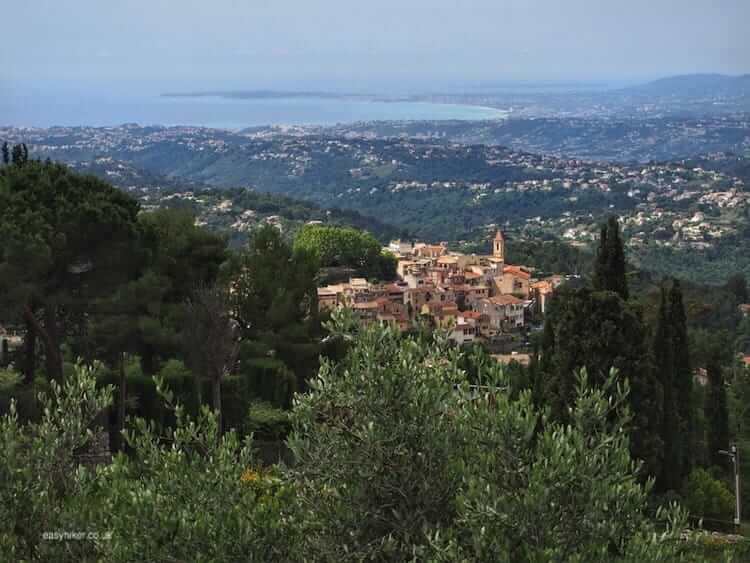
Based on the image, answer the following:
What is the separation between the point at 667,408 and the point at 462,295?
1055 inches

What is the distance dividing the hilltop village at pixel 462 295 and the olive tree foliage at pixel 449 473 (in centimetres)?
2665

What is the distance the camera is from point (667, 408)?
458 inches

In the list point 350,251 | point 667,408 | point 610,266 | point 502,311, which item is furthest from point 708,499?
point 350,251

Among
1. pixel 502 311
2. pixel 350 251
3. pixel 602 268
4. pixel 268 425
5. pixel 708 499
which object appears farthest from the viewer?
pixel 350 251

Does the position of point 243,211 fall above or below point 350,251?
below

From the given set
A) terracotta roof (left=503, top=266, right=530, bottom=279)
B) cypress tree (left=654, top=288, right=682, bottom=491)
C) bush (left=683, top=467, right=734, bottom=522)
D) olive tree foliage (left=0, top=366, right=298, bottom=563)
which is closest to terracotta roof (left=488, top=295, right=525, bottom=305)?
terracotta roof (left=503, top=266, right=530, bottom=279)

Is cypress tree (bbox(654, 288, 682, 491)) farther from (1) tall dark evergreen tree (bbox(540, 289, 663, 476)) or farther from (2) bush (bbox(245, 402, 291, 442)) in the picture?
(2) bush (bbox(245, 402, 291, 442))

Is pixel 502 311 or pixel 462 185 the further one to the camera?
pixel 462 185

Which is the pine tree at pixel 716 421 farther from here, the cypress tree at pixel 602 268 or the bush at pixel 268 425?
the bush at pixel 268 425

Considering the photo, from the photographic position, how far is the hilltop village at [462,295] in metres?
33.8

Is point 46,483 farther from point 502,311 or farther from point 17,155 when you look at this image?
point 502,311

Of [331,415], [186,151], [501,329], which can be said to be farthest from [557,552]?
[186,151]

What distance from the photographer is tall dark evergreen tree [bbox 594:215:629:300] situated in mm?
11898

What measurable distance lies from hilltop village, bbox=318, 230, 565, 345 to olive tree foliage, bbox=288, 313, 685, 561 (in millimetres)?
26651
